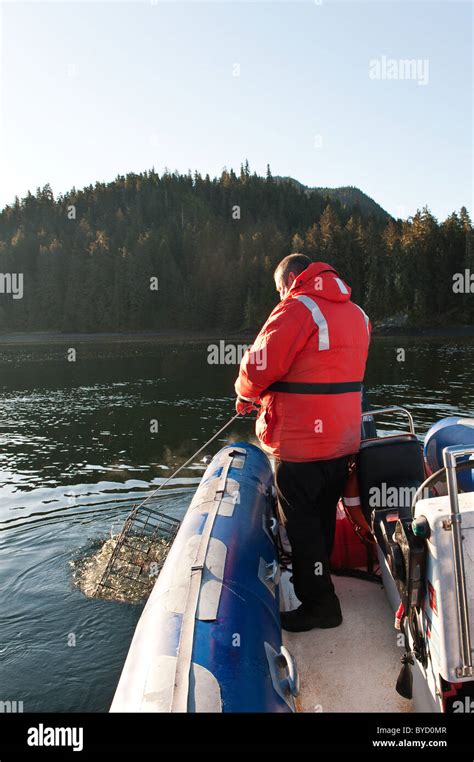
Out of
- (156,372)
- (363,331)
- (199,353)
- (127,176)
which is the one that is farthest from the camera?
(127,176)

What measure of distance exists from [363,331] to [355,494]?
122cm

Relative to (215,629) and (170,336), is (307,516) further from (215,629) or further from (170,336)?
(170,336)

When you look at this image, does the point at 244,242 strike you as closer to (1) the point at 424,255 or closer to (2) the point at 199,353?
(1) the point at 424,255

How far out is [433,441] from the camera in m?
5.74

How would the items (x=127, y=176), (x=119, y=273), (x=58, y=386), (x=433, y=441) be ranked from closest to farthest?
(x=433, y=441)
(x=58, y=386)
(x=119, y=273)
(x=127, y=176)

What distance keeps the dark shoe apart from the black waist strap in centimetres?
153

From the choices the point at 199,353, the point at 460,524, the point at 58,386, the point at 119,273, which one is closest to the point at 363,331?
the point at 460,524

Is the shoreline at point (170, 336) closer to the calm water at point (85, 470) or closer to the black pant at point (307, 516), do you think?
the calm water at point (85, 470)

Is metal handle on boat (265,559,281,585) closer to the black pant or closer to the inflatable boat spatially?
the inflatable boat

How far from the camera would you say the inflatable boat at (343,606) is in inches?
110

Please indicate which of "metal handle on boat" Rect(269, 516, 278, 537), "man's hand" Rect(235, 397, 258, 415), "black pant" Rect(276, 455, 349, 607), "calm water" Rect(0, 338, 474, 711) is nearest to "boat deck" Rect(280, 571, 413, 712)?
"black pant" Rect(276, 455, 349, 607)

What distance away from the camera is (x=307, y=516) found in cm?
417

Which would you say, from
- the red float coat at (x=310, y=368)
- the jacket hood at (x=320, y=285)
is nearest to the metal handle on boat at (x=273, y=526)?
the red float coat at (x=310, y=368)

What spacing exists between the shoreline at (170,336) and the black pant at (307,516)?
56.4 meters
